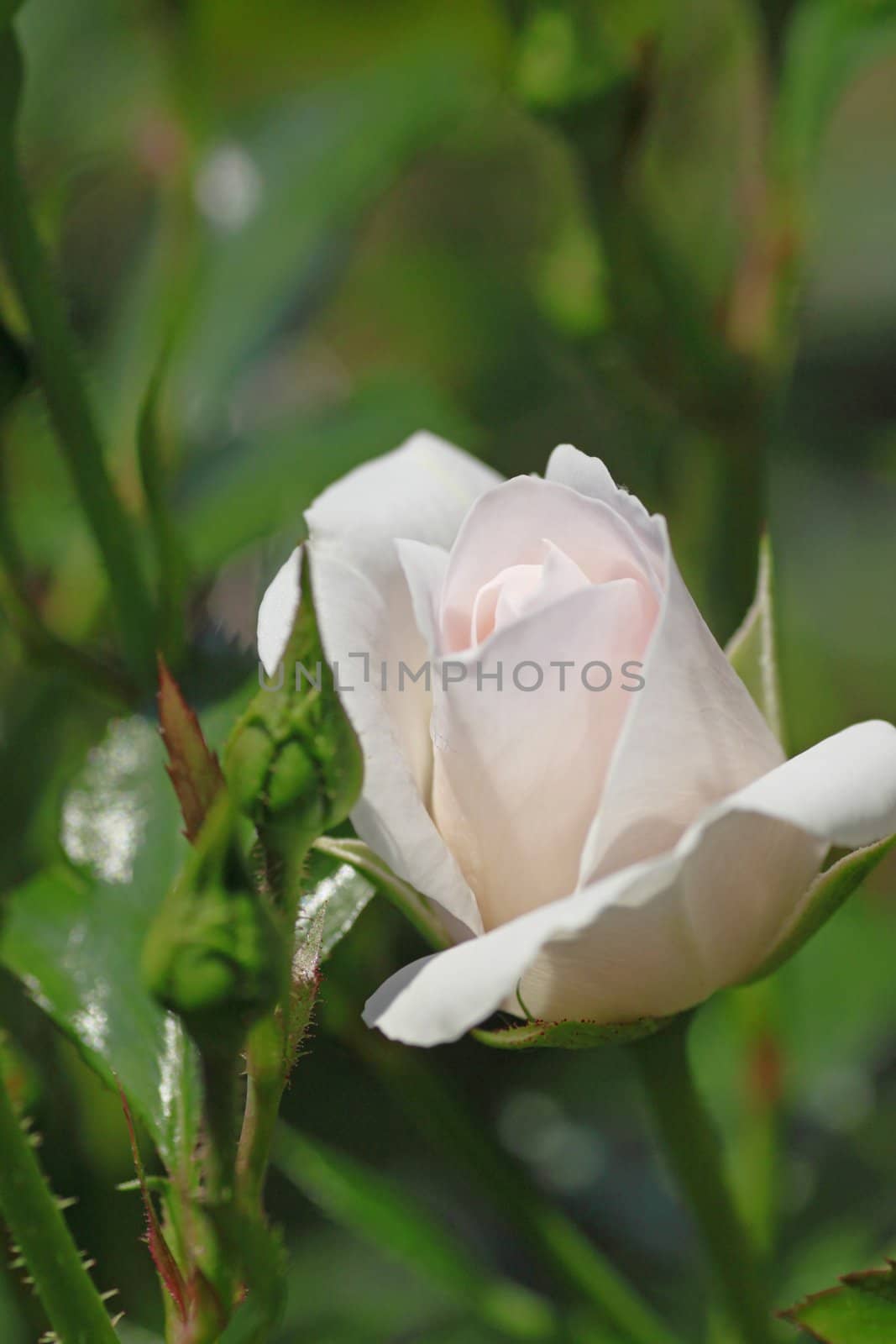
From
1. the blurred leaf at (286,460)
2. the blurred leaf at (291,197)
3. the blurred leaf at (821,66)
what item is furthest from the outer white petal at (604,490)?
the blurred leaf at (291,197)

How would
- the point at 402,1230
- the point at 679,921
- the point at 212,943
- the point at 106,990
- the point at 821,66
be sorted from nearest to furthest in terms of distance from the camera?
the point at 212,943, the point at 679,921, the point at 106,990, the point at 402,1230, the point at 821,66

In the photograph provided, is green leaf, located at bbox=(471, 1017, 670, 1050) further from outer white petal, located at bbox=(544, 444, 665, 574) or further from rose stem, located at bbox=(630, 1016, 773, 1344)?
outer white petal, located at bbox=(544, 444, 665, 574)

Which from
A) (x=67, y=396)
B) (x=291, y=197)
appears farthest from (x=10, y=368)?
(x=291, y=197)

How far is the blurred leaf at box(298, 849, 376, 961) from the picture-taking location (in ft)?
1.71

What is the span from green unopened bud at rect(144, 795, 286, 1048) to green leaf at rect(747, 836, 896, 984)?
0.19 m

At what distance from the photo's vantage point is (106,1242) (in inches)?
31.8

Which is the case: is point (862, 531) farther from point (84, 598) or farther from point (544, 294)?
point (84, 598)

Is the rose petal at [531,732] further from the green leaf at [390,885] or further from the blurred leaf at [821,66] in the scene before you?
the blurred leaf at [821,66]

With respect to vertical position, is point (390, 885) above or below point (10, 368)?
below

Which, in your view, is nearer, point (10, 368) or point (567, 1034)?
point (567, 1034)

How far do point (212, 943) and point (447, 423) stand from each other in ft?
1.99

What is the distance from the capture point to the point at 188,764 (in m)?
0.36

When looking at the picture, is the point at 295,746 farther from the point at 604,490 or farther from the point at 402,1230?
the point at 402,1230

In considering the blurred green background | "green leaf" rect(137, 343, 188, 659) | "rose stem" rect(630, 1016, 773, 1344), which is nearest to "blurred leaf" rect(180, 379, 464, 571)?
the blurred green background
